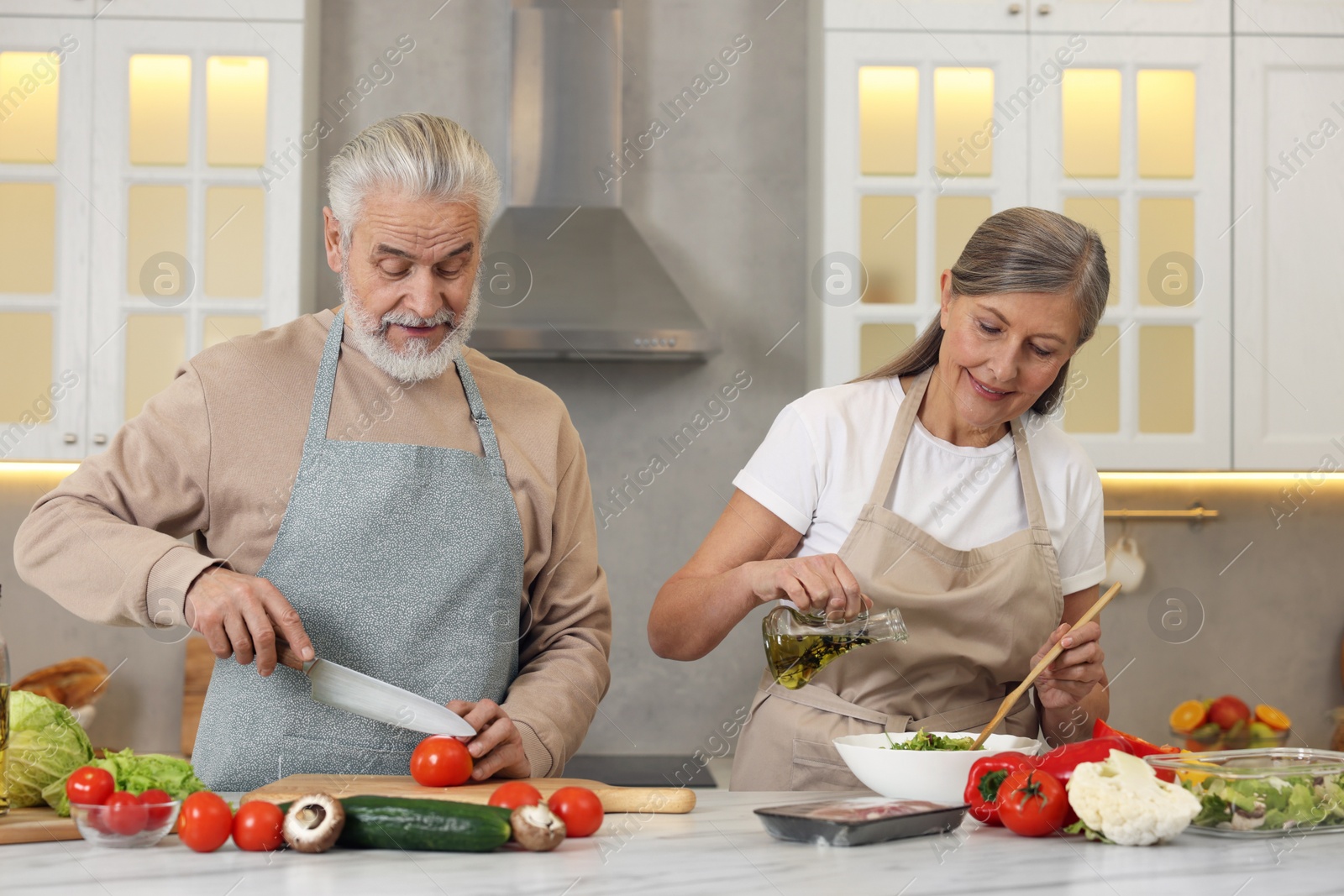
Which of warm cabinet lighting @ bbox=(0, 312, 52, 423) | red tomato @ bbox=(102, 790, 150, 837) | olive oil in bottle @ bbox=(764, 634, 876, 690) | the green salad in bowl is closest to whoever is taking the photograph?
Answer: red tomato @ bbox=(102, 790, 150, 837)

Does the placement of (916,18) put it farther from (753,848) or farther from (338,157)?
(753,848)

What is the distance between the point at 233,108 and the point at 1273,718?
9.88 ft

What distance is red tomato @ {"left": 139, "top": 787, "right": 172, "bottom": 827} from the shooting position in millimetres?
1084

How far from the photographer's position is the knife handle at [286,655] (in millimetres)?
1305

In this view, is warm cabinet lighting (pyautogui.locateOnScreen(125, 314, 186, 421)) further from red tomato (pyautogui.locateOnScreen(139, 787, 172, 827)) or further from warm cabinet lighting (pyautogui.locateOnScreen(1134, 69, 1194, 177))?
warm cabinet lighting (pyautogui.locateOnScreen(1134, 69, 1194, 177))

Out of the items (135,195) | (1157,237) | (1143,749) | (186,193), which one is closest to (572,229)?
(186,193)

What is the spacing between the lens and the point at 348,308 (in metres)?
1.58

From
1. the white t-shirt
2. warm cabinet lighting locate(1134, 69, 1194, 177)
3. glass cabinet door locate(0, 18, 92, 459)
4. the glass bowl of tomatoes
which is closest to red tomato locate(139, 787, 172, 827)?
the glass bowl of tomatoes

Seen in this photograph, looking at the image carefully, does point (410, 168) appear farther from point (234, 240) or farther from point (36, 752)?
point (234, 240)

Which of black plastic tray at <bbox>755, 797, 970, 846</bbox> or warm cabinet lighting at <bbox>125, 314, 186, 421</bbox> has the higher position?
warm cabinet lighting at <bbox>125, 314, 186, 421</bbox>

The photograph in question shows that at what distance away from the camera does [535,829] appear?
3.60ft

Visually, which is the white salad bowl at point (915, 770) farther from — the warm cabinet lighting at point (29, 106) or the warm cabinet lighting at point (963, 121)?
the warm cabinet lighting at point (29, 106)

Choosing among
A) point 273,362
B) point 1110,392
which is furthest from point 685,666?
point 273,362

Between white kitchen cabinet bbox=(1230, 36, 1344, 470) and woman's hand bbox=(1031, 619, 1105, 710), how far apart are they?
5.19ft
